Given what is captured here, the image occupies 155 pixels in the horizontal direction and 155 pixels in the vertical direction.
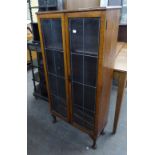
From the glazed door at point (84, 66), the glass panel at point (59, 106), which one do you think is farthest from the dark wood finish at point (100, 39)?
the glass panel at point (59, 106)

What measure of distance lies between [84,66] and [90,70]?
0.07m

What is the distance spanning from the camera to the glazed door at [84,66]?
1.11 metres

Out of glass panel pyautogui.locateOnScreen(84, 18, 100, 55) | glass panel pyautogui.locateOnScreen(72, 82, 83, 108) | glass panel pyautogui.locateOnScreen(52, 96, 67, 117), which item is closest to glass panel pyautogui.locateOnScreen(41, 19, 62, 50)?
glass panel pyautogui.locateOnScreen(84, 18, 100, 55)

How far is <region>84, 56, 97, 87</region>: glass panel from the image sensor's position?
3.98 feet

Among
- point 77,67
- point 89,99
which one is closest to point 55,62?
point 77,67

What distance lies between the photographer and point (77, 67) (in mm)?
1350

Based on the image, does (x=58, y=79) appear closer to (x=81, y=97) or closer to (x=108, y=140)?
(x=81, y=97)

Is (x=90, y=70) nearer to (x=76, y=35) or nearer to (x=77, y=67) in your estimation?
(x=77, y=67)

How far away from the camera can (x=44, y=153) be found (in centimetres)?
159

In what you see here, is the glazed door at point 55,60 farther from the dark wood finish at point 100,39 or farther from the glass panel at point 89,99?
the glass panel at point 89,99

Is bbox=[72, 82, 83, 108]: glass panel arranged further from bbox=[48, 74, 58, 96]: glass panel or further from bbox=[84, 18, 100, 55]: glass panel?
bbox=[84, 18, 100, 55]: glass panel
